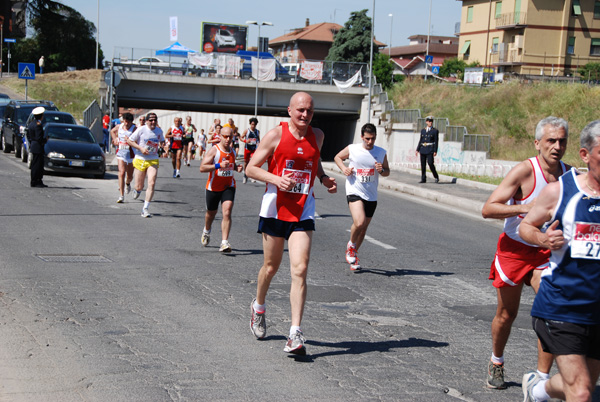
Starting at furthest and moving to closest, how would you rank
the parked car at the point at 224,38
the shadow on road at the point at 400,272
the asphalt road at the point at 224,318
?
1. the parked car at the point at 224,38
2. the shadow on road at the point at 400,272
3. the asphalt road at the point at 224,318

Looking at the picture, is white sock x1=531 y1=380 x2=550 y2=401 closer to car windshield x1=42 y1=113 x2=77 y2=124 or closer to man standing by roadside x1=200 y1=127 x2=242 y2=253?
man standing by roadside x1=200 y1=127 x2=242 y2=253

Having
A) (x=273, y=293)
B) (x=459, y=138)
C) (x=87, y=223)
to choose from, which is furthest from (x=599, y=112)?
(x=273, y=293)

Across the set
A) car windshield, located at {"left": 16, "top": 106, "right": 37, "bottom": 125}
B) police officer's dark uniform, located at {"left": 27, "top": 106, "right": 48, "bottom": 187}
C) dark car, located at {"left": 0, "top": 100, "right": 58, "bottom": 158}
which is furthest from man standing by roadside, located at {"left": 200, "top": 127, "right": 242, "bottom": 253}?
car windshield, located at {"left": 16, "top": 106, "right": 37, "bottom": 125}

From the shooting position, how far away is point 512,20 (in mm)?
67500

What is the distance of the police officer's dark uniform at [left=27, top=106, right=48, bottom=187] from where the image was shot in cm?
1866

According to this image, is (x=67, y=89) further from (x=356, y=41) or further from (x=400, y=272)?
(x=400, y=272)

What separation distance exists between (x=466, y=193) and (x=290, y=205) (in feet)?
53.5

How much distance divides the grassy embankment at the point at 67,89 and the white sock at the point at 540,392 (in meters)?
51.9

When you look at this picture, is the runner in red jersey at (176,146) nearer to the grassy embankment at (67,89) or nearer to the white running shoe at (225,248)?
the white running shoe at (225,248)

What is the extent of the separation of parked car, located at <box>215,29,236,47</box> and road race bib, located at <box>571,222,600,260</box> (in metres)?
74.3

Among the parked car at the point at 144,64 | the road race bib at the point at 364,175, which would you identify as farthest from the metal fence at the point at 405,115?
the road race bib at the point at 364,175

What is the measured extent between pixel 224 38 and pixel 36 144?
5932cm

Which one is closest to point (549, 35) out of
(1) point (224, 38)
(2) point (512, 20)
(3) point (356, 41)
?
(2) point (512, 20)

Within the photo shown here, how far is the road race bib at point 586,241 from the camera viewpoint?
12.8ft
